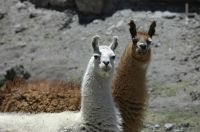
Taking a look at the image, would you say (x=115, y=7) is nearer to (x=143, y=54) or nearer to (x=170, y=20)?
(x=170, y=20)

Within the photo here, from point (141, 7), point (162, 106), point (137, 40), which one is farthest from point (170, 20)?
point (137, 40)

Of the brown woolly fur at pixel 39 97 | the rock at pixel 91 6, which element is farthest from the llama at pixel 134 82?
the rock at pixel 91 6

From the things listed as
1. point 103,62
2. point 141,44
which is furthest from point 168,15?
point 103,62

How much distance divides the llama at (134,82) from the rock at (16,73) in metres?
4.14

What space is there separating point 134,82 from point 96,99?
5.20 ft

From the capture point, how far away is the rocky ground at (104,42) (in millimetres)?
15148

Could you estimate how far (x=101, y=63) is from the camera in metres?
8.65

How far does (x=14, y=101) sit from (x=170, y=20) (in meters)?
8.24

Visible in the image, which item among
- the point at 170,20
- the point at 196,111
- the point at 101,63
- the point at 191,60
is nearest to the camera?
the point at 101,63

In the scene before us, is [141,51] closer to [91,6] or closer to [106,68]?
[106,68]

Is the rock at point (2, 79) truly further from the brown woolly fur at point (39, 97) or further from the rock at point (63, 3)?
the rock at point (63, 3)

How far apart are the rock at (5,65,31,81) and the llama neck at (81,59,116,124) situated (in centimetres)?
537

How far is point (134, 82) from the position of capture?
1034cm

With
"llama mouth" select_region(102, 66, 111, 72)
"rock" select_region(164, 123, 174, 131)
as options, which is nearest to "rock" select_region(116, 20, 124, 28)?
"rock" select_region(164, 123, 174, 131)
